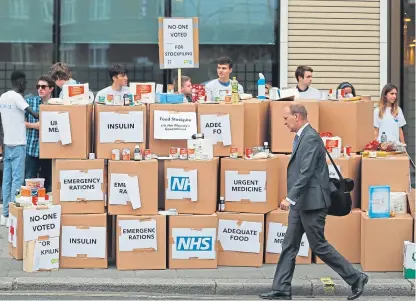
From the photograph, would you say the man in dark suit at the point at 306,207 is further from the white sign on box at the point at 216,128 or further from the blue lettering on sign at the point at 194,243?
the white sign on box at the point at 216,128

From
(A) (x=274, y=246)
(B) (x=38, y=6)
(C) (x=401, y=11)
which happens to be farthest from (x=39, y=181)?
(C) (x=401, y=11)

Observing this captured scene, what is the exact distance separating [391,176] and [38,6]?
271 inches

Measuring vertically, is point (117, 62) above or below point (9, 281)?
above

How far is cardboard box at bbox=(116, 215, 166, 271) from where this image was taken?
10.3 metres

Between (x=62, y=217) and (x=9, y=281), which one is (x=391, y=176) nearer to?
(x=62, y=217)

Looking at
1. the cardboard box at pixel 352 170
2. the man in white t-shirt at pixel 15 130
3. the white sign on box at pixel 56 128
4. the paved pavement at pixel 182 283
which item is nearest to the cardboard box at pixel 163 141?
the white sign on box at pixel 56 128

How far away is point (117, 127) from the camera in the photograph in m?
10.5

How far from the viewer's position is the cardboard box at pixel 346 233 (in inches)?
421

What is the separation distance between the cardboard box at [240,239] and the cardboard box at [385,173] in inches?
52.1

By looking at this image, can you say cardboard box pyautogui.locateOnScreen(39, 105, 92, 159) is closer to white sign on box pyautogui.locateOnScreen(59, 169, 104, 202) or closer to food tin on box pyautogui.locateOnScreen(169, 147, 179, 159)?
white sign on box pyautogui.locateOnScreen(59, 169, 104, 202)

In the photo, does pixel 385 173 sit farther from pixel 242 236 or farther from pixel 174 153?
pixel 174 153

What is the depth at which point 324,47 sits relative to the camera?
14992 mm

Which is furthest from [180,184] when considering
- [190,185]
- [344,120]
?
[344,120]

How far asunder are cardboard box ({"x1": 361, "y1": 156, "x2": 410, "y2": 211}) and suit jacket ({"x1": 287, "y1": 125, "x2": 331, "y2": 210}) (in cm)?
166
